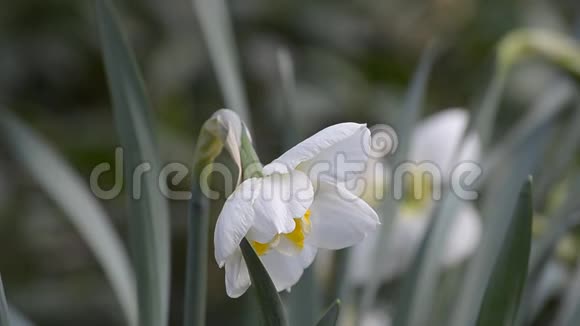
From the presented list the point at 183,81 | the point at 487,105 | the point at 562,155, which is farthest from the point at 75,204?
the point at 183,81

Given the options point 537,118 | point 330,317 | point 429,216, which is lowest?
point 330,317

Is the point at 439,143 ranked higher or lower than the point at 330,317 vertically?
higher

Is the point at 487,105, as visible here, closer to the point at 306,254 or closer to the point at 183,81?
the point at 306,254

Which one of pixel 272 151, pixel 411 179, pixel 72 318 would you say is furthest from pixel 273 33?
pixel 411 179

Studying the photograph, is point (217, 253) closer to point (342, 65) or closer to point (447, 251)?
point (447, 251)

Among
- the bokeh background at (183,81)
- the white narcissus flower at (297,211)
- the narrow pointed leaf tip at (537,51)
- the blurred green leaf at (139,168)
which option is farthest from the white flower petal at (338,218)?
the bokeh background at (183,81)
